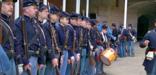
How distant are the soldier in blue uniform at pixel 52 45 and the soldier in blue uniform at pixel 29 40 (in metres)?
0.37

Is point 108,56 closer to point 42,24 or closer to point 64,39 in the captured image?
point 64,39

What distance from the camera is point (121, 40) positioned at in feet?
76.8

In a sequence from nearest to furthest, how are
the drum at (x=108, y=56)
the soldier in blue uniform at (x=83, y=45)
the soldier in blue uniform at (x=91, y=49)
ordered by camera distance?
the soldier in blue uniform at (x=83, y=45)
the drum at (x=108, y=56)
the soldier in blue uniform at (x=91, y=49)

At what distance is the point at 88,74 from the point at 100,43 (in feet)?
6.20

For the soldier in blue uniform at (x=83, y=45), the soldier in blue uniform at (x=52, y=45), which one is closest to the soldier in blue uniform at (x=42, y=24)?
the soldier in blue uniform at (x=52, y=45)

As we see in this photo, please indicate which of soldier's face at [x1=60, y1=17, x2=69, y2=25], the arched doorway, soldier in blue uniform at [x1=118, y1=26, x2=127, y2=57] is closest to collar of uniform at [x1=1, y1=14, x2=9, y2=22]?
soldier's face at [x1=60, y1=17, x2=69, y2=25]

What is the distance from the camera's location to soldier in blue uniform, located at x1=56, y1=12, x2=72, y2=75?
988 cm

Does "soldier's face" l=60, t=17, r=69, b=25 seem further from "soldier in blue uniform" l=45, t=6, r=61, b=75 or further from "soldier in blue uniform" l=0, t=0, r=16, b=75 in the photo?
"soldier in blue uniform" l=0, t=0, r=16, b=75

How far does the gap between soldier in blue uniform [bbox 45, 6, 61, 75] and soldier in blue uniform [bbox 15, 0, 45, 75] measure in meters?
0.37

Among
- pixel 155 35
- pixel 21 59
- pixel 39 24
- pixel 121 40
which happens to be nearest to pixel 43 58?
pixel 39 24

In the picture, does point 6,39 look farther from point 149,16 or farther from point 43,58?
point 149,16

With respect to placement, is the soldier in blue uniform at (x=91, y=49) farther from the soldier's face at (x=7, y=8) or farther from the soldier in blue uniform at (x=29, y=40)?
the soldier's face at (x=7, y=8)

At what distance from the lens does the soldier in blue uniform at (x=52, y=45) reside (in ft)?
28.2

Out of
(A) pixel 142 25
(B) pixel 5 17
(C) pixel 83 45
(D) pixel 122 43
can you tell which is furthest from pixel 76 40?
(A) pixel 142 25
